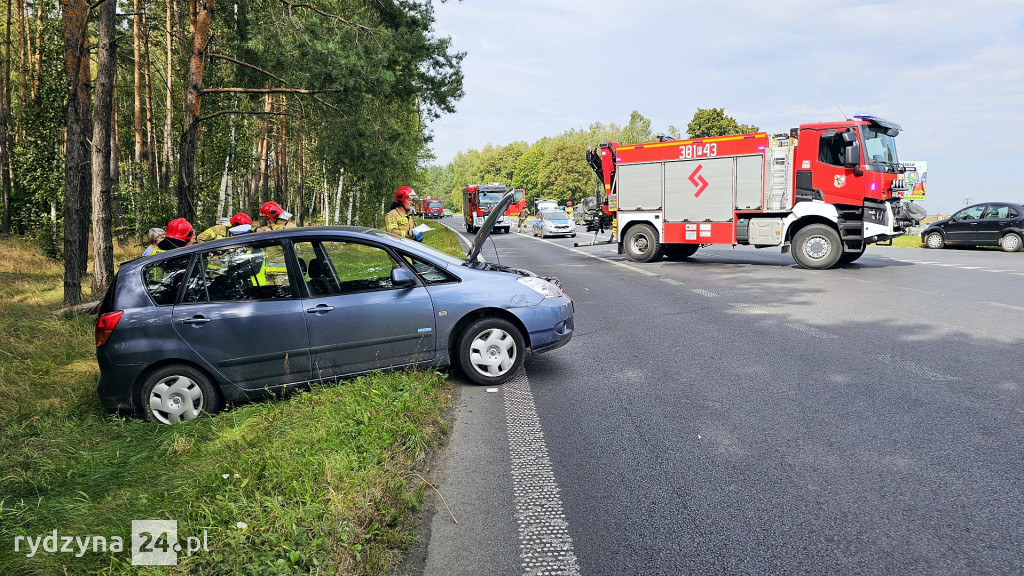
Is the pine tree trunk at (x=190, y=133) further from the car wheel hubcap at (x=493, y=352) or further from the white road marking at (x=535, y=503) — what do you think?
the white road marking at (x=535, y=503)

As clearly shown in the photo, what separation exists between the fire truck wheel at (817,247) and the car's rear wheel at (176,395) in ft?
44.9

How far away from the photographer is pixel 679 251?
62.8ft

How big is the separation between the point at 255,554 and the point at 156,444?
2.28 metres

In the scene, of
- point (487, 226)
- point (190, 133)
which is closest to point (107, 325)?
point (487, 226)

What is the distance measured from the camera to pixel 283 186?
3120 cm

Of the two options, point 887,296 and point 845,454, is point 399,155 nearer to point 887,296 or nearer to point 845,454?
point 887,296

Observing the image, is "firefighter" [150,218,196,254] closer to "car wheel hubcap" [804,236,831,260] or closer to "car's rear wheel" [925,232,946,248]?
"car wheel hubcap" [804,236,831,260]

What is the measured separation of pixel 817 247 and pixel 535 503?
13620mm

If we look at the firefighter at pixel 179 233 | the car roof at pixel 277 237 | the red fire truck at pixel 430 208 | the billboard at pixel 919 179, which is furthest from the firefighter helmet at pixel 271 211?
the red fire truck at pixel 430 208

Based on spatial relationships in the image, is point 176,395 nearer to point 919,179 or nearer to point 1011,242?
point 1011,242

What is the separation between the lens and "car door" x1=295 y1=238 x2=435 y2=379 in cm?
521

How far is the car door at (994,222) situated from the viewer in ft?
68.3

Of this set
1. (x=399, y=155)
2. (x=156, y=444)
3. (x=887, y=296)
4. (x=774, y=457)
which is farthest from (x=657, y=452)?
(x=399, y=155)

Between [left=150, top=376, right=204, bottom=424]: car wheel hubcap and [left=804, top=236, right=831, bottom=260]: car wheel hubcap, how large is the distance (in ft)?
45.4
